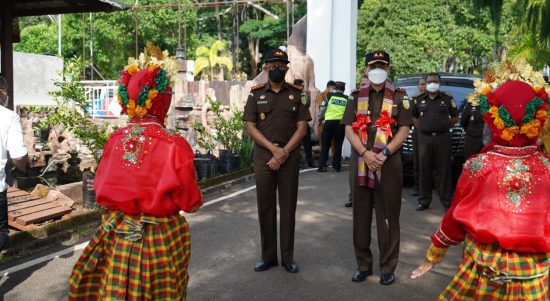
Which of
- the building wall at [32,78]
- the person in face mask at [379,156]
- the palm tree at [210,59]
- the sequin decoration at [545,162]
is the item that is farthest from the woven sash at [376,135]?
the palm tree at [210,59]

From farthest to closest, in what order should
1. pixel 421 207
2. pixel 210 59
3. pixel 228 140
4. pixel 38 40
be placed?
pixel 210 59
pixel 38 40
pixel 228 140
pixel 421 207

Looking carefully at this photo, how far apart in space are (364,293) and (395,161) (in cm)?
123

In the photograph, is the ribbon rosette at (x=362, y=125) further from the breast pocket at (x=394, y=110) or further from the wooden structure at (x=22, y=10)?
the wooden structure at (x=22, y=10)

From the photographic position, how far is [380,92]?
18.9 feet

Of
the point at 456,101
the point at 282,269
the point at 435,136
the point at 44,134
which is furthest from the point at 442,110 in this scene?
the point at 44,134

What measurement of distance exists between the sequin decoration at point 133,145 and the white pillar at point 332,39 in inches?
538

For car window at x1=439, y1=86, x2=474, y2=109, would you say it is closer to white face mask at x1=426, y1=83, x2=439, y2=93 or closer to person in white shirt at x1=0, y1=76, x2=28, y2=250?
white face mask at x1=426, y1=83, x2=439, y2=93

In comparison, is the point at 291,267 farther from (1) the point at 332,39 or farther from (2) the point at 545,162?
(1) the point at 332,39

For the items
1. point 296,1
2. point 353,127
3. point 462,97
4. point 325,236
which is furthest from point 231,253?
point 296,1

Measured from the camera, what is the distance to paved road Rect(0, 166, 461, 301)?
17.9 ft

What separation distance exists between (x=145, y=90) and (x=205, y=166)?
7.50 metres

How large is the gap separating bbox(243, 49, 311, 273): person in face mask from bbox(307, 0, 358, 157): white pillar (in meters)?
11.3

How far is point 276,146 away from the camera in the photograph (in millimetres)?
5980

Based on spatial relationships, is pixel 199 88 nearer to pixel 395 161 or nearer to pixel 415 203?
pixel 415 203
